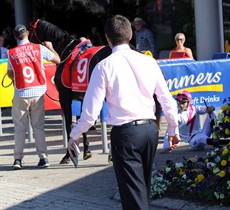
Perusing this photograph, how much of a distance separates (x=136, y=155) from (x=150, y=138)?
0.56 ft

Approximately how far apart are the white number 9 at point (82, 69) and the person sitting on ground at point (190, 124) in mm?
1491

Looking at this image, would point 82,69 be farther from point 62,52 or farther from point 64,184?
point 64,184

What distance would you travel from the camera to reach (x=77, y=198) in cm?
783

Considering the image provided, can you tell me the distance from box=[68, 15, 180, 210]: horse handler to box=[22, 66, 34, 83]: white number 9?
4.21 meters

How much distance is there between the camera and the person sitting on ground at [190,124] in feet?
33.0

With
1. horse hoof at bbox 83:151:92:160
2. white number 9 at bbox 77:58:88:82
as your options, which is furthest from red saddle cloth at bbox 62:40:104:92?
horse hoof at bbox 83:151:92:160

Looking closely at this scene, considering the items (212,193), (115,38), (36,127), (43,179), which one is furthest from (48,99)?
Answer: (115,38)

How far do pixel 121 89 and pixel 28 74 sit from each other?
4.46 m

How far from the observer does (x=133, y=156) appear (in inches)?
212

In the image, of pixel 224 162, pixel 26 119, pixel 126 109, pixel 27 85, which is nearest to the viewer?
pixel 126 109

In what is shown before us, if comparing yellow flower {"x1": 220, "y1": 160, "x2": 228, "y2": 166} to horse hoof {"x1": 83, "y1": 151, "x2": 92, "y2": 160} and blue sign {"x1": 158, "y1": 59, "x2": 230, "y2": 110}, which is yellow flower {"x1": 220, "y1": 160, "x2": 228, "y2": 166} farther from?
blue sign {"x1": 158, "y1": 59, "x2": 230, "y2": 110}

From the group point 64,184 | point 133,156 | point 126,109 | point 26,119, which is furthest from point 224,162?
point 26,119

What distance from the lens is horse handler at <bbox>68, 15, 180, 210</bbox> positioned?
17.6 ft

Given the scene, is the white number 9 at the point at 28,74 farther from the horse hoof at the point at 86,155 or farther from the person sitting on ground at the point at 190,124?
the person sitting on ground at the point at 190,124
